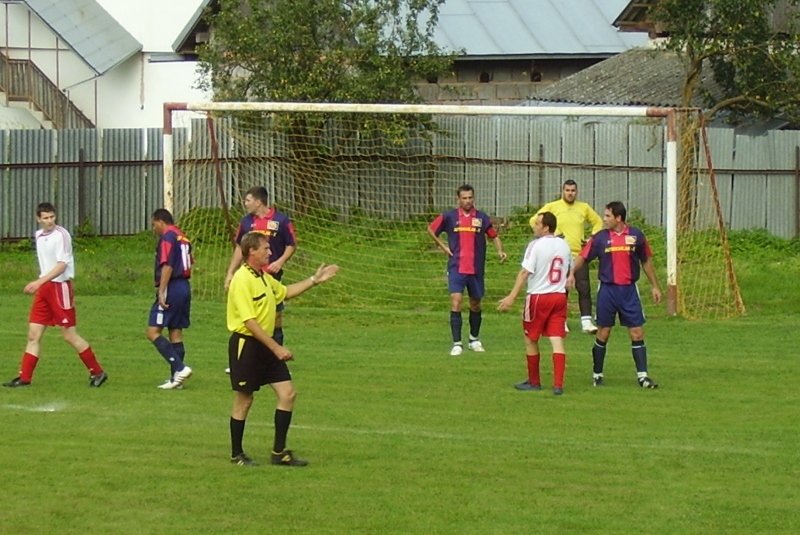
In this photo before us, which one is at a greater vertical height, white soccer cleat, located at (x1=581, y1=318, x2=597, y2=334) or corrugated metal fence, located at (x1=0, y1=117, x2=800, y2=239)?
corrugated metal fence, located at (x1=0, y1=117, x2=800, y2=239)

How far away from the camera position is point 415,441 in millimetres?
11023

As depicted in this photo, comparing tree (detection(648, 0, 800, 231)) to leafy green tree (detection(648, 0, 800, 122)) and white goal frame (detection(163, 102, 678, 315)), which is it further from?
white goal frame (detection(163, 102, 678, 315))

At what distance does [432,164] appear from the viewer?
25109 millimetres

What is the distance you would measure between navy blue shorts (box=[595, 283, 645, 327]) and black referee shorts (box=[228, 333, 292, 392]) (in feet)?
15.5

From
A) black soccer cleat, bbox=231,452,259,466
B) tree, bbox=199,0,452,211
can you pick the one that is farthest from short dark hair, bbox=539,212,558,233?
tree, bbox=199,0,452,211

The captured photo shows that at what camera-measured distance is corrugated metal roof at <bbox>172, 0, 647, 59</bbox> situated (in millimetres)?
38500

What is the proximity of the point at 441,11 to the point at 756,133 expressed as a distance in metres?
12.6

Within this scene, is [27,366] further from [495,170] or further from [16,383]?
[495,170]

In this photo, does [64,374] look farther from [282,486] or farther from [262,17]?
[262,17]

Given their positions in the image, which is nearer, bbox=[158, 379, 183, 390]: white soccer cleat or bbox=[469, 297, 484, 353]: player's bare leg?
bbox=[158, 379, 183, 390]: white soccer cleat

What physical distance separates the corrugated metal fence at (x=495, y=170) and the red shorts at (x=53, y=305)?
11.2m

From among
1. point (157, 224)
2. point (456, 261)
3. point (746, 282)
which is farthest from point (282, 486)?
point (746, 282)

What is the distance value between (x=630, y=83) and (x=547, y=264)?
21.1 m

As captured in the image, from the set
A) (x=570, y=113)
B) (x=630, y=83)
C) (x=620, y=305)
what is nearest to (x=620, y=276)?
(x=620, y=305)
